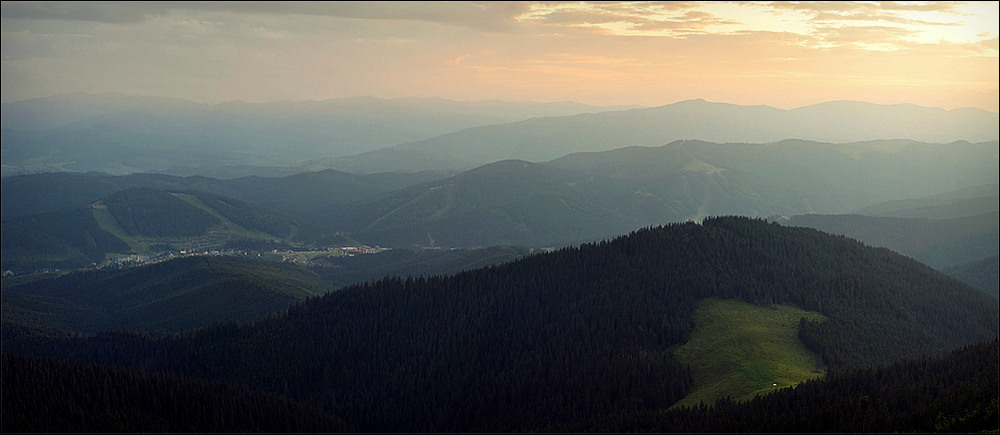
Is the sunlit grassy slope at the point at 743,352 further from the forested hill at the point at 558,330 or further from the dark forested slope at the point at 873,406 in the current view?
the dark forested slope at the point at 873,406

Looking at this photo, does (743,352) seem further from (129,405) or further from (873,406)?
(129,405)

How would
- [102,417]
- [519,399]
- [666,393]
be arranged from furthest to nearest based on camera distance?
[519,399], [666,393], [102,417]

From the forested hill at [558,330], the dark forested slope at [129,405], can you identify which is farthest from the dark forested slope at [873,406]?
the dark forested slope at [129,405]

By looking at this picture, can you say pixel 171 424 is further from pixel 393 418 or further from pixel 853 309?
pixel 853 309

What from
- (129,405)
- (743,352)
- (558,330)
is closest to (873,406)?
(743,352)

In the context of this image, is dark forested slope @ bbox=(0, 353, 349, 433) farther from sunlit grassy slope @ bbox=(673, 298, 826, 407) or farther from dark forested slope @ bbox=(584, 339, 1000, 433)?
sunlit grassy slope @ bbox=(673, 298, 826, 407)

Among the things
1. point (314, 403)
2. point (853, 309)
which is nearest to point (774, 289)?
point (853, 309)

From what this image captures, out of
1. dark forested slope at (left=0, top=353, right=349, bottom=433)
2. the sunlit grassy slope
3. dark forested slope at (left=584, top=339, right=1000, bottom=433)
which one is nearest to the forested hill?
the sunlit grassy slope
